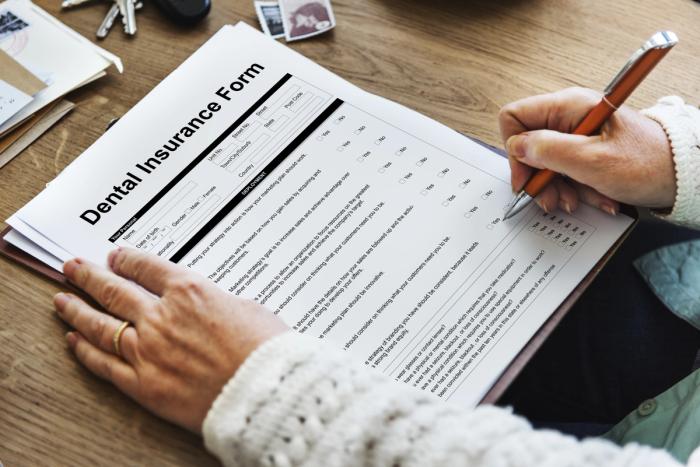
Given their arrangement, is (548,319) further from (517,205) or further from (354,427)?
(354,427)

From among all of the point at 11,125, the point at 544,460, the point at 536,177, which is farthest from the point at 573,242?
the point at 11,125

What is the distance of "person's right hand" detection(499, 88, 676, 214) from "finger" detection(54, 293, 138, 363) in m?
0.41

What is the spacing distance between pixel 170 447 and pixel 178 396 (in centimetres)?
5

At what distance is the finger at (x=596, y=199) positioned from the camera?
73cm

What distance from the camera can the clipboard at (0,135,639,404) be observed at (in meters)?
0.65

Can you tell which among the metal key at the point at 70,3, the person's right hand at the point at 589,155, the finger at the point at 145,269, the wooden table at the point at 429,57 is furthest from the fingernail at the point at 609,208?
the metal key at the point at 70,3

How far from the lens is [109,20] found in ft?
2.77

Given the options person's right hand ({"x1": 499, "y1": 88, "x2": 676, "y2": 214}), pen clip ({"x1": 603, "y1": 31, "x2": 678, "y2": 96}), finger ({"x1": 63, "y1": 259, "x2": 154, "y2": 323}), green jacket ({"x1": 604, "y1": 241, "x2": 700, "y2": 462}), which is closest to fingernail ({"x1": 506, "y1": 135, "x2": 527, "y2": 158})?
person's right hand ({"x1": 499, "y1": 88, "x2": 676, "y2": 214})

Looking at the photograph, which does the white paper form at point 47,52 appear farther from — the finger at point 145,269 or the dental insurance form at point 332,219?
the finger at point 145,269

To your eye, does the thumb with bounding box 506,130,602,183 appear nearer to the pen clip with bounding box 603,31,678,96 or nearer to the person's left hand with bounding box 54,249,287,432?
the pen clip with bounding box 603,31,678,96

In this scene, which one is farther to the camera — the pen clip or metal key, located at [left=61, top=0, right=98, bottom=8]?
metal key, located at [left=61, top=0, right=98, bottom=8]

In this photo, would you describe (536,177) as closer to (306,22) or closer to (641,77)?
(641,77)

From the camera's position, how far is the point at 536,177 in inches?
28.5

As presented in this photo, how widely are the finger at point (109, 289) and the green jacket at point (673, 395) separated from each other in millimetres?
526
